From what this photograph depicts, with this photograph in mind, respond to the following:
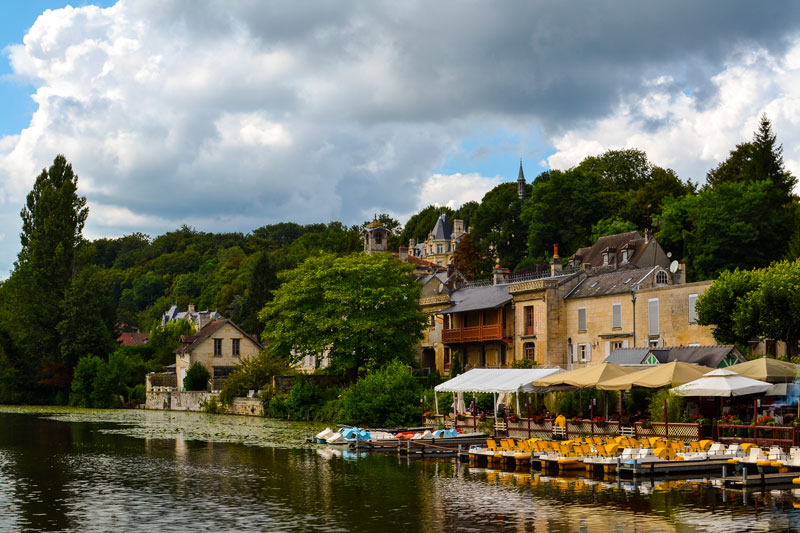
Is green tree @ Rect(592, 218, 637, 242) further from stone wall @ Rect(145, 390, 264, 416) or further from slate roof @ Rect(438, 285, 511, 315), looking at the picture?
stone wall @ Rect(145, 390, 264, 416)

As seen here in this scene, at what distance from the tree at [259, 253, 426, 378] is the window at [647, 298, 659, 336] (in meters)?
15.4

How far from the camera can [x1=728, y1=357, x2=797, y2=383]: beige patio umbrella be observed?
31.9 m

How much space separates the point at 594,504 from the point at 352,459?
45.0 feet

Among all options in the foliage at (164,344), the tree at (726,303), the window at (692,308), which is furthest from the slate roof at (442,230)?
the tree at (726,303)

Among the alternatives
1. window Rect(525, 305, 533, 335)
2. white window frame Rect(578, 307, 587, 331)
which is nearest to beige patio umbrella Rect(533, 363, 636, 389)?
white window frame Rect(578, 307, 587, 331)

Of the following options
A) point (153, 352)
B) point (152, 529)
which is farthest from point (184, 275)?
point (152, 529)

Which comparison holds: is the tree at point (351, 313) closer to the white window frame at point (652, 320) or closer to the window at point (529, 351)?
the window at point (529, 351)

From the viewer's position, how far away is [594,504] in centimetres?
2231

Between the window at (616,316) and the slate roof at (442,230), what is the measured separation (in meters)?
114

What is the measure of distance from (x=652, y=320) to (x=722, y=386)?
1701cm

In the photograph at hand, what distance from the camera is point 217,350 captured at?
7869cm

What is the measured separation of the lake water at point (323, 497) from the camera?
65.9 feet

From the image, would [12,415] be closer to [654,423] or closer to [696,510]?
[654,423]

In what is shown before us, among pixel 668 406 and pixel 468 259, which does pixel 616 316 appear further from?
pixel 468 259
